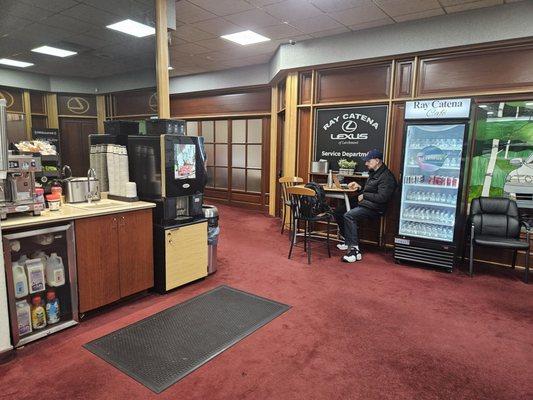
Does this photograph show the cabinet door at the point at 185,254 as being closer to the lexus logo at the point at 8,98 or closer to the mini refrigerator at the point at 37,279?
the mini refrigerator at the point at 37,279

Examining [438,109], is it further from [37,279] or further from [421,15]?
[37,279]

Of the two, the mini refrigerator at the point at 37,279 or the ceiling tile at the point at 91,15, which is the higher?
the ceiling tile at the point at 91,15

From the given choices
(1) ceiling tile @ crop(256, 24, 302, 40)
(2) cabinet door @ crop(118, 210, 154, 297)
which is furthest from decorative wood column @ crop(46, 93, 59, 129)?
(1) ceiling tile @ crop(256, 24, 302, 40)

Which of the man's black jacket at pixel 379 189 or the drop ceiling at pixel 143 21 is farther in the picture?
the man's black jacket at pixel 379 189

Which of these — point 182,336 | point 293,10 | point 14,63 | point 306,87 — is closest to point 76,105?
point 14,63

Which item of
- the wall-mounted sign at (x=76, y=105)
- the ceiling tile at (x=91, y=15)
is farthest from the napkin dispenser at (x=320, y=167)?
the ceiling tile at (x=91, y=15)

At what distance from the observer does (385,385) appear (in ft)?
7.08

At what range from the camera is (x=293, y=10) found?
172 inches

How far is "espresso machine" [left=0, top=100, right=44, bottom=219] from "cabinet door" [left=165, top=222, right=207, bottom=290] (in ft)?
3.82

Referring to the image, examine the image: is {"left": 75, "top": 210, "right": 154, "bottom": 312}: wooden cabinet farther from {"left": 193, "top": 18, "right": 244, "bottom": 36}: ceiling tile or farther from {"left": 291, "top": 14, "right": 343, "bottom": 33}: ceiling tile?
{"left": 291, "top": 14, "right": 343, "bottom": 33}: ceiling tile

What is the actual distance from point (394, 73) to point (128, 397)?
16.2 feet

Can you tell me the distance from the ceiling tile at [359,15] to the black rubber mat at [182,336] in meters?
3.69

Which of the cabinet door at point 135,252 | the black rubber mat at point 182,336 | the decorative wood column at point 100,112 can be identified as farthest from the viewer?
the decorative wood column at point 100,112

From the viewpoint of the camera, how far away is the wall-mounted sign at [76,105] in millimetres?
3987
